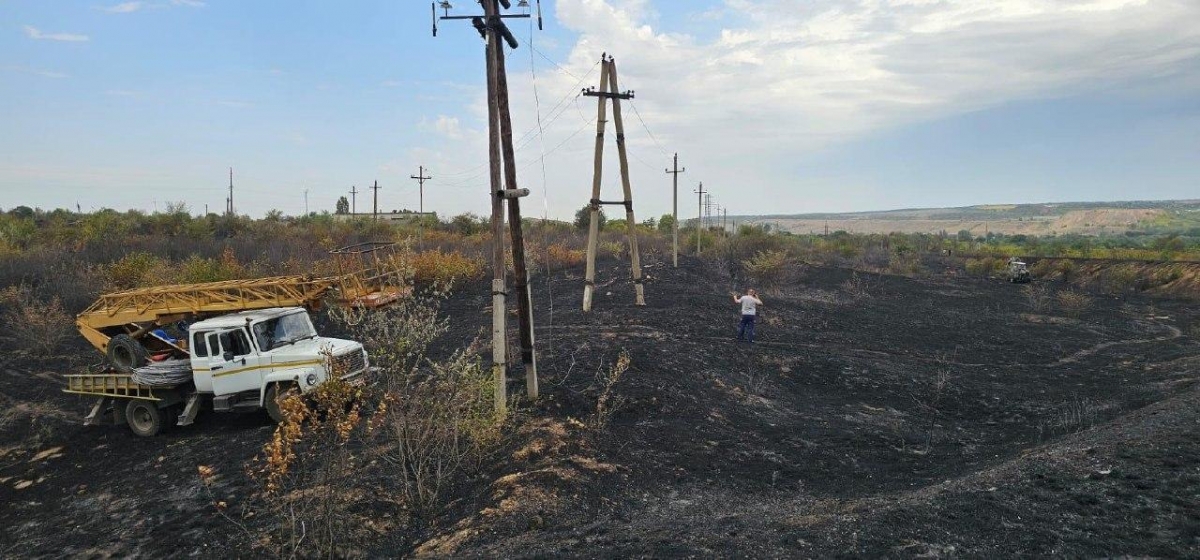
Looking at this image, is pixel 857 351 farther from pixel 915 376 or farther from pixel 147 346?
pixel 147 346

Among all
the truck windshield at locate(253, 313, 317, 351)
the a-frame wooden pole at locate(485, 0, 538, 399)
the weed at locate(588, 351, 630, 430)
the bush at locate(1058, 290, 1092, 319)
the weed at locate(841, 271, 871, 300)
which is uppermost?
the a-frame wooden pole at locate(485, 0, 538, 399)

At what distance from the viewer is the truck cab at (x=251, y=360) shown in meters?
10.4

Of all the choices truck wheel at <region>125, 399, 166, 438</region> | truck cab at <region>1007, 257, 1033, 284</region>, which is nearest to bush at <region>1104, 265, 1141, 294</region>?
truck cab at <region>1007, 257, 1033, 284</region>

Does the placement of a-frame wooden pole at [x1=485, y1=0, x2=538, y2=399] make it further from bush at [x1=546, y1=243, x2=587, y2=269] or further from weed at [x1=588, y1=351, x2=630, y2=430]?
bush at [x1=546, y1=243, x2=587, y2=269]

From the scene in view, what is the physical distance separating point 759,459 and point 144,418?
10.2 m

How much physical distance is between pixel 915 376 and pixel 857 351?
7.79 ft

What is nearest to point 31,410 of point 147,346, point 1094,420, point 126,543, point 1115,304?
point 147,346

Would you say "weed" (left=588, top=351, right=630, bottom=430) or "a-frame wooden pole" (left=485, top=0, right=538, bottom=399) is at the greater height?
"a-frame wooden pole" (left=485, top=0, right=538, bottom=399)

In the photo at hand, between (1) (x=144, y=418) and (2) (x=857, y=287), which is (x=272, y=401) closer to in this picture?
(1) (x=144, y=418)

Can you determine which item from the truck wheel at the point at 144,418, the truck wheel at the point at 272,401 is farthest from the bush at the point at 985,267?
the truck wheel at the point at 144,418

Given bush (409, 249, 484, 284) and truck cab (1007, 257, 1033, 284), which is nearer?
bush (409, 249, 484, 284)

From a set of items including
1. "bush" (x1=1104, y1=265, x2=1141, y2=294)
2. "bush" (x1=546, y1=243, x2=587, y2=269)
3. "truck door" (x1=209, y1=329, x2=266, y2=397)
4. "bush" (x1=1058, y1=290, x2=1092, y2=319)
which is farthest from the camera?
"bush" (x1=1104, y1=265, x2=1141, y2=294)

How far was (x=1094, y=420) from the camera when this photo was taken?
11.1 metres

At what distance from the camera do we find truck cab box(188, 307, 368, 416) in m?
10.4
